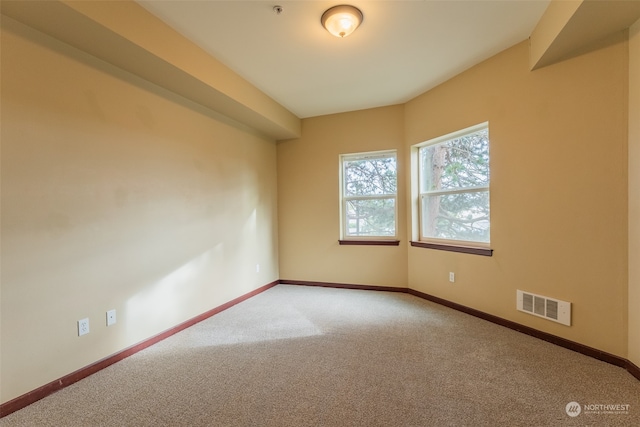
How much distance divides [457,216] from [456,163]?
61 centimetres

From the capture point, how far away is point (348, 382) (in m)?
1.92

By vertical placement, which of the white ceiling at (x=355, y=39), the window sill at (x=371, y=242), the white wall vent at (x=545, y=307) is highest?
the white ceiling at (x=355, y=39)

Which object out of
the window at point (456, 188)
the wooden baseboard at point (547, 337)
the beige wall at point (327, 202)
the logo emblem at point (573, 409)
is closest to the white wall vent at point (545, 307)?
the wooden baseboard at point (547, 337)

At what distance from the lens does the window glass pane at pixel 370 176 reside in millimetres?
4152

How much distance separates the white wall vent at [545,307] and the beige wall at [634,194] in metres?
0.38

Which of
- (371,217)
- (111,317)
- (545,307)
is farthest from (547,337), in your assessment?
(111,317)

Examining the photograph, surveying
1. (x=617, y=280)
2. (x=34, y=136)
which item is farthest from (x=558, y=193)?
(x=34, y=136)

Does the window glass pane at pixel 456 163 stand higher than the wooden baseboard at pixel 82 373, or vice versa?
the window glass pane at pixel 456 163

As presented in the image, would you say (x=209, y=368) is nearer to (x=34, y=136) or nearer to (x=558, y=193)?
(x=34, y=136)

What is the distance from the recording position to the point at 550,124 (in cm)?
241

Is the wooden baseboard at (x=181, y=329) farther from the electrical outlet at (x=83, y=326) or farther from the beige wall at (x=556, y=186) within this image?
the electrical outlet at (x=83, y=326)

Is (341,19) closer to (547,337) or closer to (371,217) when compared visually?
(371,217)

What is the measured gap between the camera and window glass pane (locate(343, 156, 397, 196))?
4.15 meters

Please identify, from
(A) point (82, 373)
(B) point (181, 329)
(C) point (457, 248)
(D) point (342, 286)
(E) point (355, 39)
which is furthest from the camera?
(D) point (342, 286)
